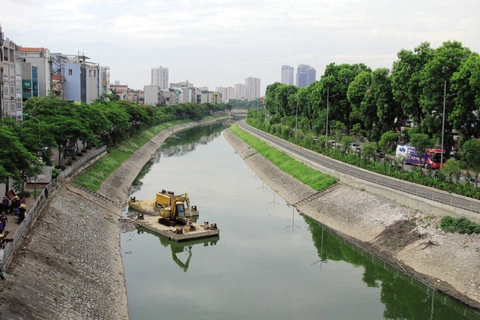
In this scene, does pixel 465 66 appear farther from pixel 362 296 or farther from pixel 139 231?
pixel 139 231

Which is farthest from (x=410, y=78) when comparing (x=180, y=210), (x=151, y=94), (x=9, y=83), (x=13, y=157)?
(x=151, y=94)

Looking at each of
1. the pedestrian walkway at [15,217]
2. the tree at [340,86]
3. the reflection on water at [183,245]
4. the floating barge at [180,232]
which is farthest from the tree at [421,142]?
the pedestrian walkway at [15,217]

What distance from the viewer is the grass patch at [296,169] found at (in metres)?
45.9

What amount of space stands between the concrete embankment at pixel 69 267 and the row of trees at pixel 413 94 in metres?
28.4

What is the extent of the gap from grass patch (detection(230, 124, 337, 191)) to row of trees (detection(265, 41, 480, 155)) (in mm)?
9175

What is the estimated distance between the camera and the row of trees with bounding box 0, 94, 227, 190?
92.4 ft

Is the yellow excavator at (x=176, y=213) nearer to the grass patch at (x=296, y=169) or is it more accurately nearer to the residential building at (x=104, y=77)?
the grass patch at (x=296, y=169)

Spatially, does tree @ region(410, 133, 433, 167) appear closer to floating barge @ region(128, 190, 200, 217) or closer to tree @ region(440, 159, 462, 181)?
tree @ region(440, 159, 462, 181)

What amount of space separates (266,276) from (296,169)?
28135mm

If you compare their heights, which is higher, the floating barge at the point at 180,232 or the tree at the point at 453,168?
the tree at the point at 453,168

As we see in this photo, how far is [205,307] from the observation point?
76.3ft

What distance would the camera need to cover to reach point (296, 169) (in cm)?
5450

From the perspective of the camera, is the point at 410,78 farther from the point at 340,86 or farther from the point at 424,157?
the point at 340,86

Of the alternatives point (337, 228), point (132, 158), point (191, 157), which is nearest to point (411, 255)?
point (337, 228)
